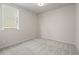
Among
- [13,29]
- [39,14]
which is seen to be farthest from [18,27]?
[39,14]

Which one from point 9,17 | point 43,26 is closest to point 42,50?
point 43,26

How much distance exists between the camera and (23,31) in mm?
3027

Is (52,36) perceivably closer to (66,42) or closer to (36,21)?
(66,42)

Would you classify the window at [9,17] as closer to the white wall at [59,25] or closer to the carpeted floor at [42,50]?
the carpeted floor at [42,50]

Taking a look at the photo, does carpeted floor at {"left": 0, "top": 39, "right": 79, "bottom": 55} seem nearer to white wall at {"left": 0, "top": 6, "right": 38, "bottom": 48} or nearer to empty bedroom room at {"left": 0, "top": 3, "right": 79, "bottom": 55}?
empty bedroom room at {"left": 0, "top": 3, "right": 79, "bottom": 55}

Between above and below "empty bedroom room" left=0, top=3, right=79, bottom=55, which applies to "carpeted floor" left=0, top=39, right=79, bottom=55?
below

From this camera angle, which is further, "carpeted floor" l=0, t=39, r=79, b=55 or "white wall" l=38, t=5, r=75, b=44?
"white wall" l=38, t=5, r=75, b=44

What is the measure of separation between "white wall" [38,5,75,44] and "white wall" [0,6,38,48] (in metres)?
0.35

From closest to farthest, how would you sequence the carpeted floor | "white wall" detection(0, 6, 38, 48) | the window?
the carpeted floor < the window < "white wall" detection(0, 6, 38, 48)

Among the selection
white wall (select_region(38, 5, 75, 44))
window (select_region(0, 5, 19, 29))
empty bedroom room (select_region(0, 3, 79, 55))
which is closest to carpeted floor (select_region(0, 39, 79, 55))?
empty bedroom room (select_region(0, 3, 79, 55))

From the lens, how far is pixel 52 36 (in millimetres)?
2658

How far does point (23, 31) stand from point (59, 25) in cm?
158

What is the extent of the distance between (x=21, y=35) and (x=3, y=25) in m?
0.89

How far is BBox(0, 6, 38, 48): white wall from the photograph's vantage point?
2461 mm
